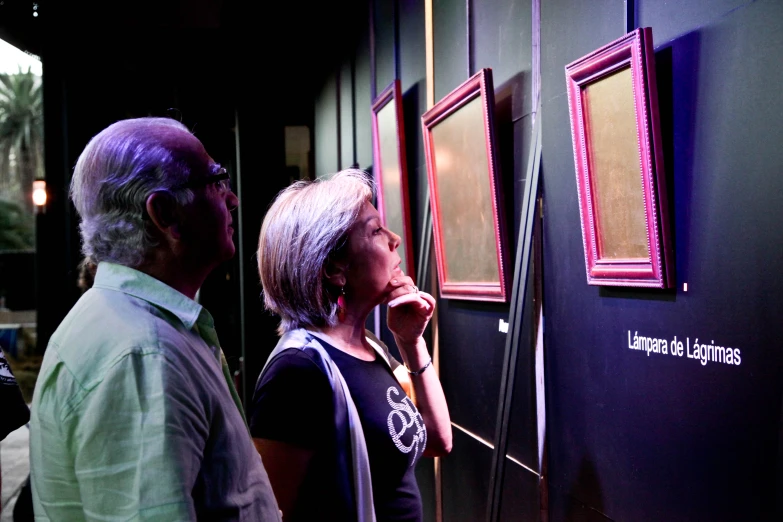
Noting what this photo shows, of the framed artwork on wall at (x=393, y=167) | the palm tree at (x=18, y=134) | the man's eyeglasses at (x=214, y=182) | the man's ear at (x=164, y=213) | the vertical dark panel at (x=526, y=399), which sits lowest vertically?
the vertical dark panel at (x=526, y=399)

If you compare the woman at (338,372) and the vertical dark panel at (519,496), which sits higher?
the woman at (338,372)

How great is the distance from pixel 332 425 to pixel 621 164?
0.98 m

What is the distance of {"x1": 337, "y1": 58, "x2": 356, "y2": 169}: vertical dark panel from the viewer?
18.9ft

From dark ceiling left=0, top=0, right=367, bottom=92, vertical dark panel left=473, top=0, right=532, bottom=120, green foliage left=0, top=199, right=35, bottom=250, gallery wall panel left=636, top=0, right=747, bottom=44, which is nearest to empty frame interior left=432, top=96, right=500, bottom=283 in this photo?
vertical dark panel left=473, top=0, right=532, bottom=120

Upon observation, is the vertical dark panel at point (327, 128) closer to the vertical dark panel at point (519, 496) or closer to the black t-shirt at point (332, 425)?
the vertical dark panel at point (519, 496)

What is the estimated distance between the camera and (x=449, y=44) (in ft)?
11.5

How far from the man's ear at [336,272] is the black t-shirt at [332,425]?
0.18 meters

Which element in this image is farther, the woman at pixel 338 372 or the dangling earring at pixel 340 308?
the dangling earring at pixel 340 308

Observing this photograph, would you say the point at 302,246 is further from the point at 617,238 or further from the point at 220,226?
the point at 617,238

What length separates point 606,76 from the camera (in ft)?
6.62

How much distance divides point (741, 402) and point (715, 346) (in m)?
0.14

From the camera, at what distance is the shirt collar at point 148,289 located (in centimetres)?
121

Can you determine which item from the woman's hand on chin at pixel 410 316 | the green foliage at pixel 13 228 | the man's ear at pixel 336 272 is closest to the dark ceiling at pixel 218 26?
the woman's hand on chin at pixel 410 316

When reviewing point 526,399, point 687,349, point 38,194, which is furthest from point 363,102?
point 38,194
